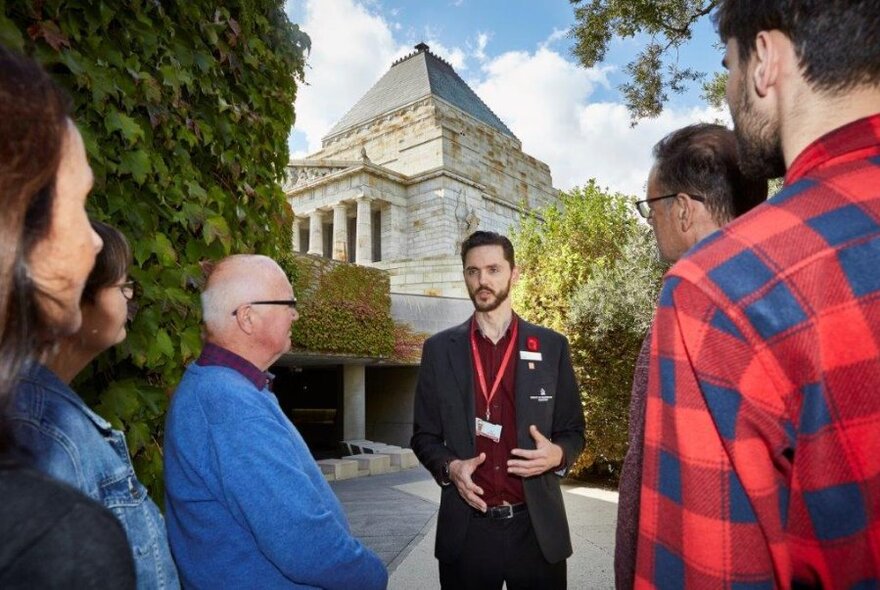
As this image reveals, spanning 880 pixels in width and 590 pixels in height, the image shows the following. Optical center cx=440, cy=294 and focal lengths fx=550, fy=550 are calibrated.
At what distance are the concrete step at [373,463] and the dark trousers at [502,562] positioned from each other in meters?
10.0

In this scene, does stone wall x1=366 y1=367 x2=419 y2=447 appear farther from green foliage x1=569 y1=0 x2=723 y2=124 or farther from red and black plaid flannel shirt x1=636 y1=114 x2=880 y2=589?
red and black plaid flannel shirt x1=636 y1=114 x2=880 y2=589

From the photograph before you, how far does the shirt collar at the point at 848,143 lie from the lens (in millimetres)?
985

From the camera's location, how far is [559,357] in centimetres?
338

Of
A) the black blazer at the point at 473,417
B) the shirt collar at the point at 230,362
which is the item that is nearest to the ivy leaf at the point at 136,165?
the shirt collar at the point at 230,362

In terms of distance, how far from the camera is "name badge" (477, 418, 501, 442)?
3.10 m

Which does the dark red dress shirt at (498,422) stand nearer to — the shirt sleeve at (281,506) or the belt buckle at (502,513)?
the belt buckle at (502,513)

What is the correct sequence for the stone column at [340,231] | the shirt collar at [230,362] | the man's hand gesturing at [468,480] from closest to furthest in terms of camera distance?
the shirt collar at [230,362]
the man's hand gesturing at [468,480]
the stone column at [340,231]

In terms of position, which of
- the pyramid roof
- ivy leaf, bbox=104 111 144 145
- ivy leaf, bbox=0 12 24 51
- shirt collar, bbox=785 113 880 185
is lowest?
shirt collar, bbox=785 113 880 185

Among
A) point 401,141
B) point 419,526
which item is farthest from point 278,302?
point 401,141

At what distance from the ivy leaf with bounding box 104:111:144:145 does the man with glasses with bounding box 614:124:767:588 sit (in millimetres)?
2038

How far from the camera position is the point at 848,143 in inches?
38.9

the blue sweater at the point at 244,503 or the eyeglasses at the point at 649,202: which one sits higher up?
the eyeglasses at the point at 649,202

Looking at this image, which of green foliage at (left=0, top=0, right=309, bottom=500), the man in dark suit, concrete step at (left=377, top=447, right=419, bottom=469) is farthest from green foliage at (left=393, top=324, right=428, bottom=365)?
green foliage at (left=0, top=0, right=309, bottom=500)

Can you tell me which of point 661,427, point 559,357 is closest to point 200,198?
point 559,357
